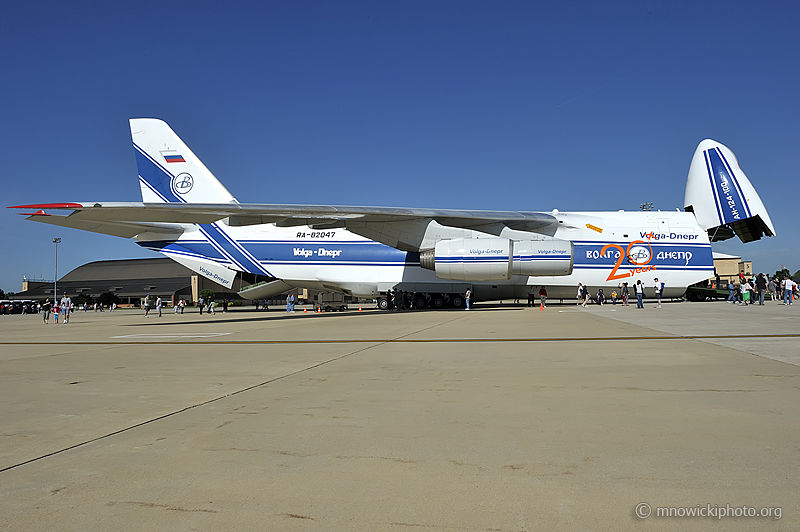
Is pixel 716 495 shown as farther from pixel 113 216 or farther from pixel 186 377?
pixel 113 216

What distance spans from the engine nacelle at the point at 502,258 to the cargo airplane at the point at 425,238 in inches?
1.4

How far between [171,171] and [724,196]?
73.5 feet

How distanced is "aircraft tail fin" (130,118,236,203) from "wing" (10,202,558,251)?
1.65 meters

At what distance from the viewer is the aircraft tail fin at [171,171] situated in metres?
22.4

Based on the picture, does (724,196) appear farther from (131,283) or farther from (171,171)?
(131,283)

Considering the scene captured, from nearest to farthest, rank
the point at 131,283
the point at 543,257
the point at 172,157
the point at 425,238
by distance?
the point at 543,257 < the point at 425,238 < the point at 172,157 < the point at 131,283

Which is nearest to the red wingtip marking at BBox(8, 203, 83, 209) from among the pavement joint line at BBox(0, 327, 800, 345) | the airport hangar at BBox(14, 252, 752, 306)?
the pavement joint line at BBox(0, 327, 800, 345)

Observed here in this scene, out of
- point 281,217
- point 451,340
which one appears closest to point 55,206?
point 281,217

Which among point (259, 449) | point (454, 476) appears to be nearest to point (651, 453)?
point (454, 476)

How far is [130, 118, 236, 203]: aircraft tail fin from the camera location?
22406mm

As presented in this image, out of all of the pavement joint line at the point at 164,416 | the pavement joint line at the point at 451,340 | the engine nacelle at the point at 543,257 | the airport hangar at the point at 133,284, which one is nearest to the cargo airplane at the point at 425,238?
the engine nacelle at the point at 543,257

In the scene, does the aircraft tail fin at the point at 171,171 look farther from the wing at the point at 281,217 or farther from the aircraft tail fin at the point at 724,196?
the aircraft tail fin at the point at 724,196

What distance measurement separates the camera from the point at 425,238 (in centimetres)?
2022

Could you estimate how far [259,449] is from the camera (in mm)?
2904
